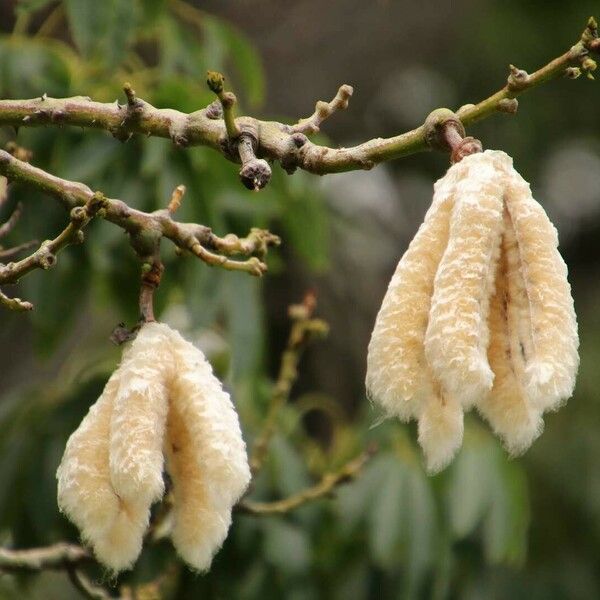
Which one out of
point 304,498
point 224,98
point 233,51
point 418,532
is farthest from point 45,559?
point 233,51

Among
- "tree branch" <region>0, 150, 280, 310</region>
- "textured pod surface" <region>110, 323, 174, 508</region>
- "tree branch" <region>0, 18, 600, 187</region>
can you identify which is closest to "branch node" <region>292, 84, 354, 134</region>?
"tree branch" <region>0, 18, 600, 187</region>

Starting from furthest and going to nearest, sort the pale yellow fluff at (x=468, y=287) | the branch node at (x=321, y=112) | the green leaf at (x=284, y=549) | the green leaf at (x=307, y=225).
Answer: the green leaf at (x=307, y=225)
the green leaf at (x=284, y=549)
the branch node at (x=321, y=112)
the pale yellow fluff at (x=468, y=287)

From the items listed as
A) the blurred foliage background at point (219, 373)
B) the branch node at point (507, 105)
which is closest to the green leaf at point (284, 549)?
the blurred foliage background at point (219, 373)

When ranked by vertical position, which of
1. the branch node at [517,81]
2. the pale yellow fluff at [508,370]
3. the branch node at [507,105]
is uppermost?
the branch node at [517,81]

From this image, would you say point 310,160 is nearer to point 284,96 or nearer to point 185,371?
point 185,371

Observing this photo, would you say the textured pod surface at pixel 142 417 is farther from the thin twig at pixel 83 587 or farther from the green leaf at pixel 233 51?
the green leaf at pixel 233 51
